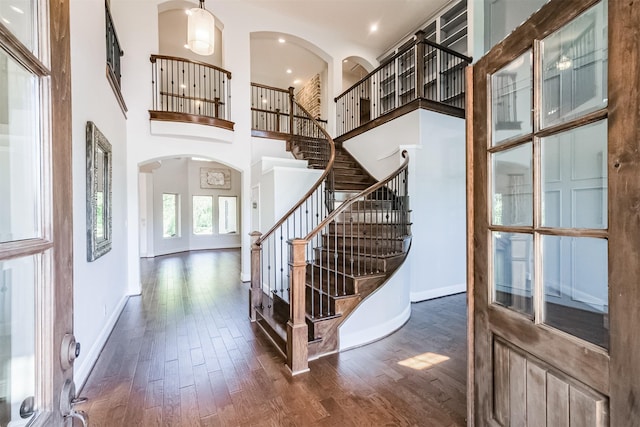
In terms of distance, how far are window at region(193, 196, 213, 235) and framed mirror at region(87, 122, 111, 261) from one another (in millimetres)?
7199

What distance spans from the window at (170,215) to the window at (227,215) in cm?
147

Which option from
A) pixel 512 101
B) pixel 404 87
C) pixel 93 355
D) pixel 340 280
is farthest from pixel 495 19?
pixel 404 87

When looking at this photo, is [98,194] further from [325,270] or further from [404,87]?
[404,87]

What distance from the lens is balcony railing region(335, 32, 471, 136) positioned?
5566 mm

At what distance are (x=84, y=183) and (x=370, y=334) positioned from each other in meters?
2.99

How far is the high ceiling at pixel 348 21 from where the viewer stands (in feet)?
20.0

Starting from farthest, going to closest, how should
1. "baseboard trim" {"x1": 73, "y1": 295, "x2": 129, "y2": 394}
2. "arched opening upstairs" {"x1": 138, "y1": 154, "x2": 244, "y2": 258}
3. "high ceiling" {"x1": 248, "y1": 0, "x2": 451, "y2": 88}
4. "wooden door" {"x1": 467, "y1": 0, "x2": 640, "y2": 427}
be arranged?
"arched opening upstairs" {"x1": 138, "y1": 154, "x2": 244, "y2": 258} < "high ceiling" {"x1": 248, "y1": 0, "x2": 451, "y2": 88} < "baseboard trim" {"x1": 73, "y1": 295, "x2": 129, "y2": 394} < "wooden door" {"x1": 467, "y1": 0, "x2": 640, "y2": 427}

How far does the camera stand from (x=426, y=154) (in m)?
4.29

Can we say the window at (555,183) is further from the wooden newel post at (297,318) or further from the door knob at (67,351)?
the door knob at (67,351)

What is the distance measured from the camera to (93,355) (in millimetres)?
2551

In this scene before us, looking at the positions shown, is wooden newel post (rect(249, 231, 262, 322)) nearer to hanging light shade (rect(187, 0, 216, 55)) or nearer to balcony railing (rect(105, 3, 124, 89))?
hanging light shade (rect(187, 0, 216, 55))

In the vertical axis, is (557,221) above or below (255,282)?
above

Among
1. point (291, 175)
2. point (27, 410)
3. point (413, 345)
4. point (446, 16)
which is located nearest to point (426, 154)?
point (291, 175)

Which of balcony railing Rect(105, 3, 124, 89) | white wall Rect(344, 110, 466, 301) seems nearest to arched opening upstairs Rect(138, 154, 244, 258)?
balcony railing Rect(105, 3, 124, 89)
